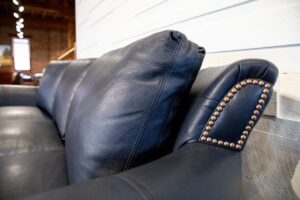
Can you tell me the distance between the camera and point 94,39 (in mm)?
2311

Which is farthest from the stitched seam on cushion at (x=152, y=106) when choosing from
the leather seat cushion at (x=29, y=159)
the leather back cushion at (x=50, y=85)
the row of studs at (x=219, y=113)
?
the leather back cushion at (x=50, y=85)

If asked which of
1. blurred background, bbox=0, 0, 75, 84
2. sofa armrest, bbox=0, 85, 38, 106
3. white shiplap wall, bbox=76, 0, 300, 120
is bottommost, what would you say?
sofa armrest, bbox=0, 85, 38, 106

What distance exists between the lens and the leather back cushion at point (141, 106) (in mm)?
475

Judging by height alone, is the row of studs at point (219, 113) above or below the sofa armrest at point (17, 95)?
above

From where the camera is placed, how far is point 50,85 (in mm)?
1606

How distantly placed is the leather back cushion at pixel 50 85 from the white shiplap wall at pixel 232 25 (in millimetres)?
585

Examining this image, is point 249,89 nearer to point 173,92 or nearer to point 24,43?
point 173,92

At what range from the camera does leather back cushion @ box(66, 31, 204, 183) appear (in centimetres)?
48

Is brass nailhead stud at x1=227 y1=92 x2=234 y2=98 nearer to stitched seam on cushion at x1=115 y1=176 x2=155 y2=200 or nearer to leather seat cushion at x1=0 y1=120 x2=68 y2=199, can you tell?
stitched seam on cushion at x1=115 y1=176 x2=155 y2=200

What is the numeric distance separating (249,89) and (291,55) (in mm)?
239

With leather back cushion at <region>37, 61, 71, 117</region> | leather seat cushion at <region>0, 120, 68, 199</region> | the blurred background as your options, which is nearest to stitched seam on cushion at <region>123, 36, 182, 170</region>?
leather seat cushion at <region>0, 120, 68, 199</region>

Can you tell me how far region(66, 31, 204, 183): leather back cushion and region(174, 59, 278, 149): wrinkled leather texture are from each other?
46mm

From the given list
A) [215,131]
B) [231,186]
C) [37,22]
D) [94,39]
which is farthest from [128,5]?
[37,22]

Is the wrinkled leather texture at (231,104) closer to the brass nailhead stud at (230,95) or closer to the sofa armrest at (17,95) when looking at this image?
the brass nailhead stud at (230,95)
